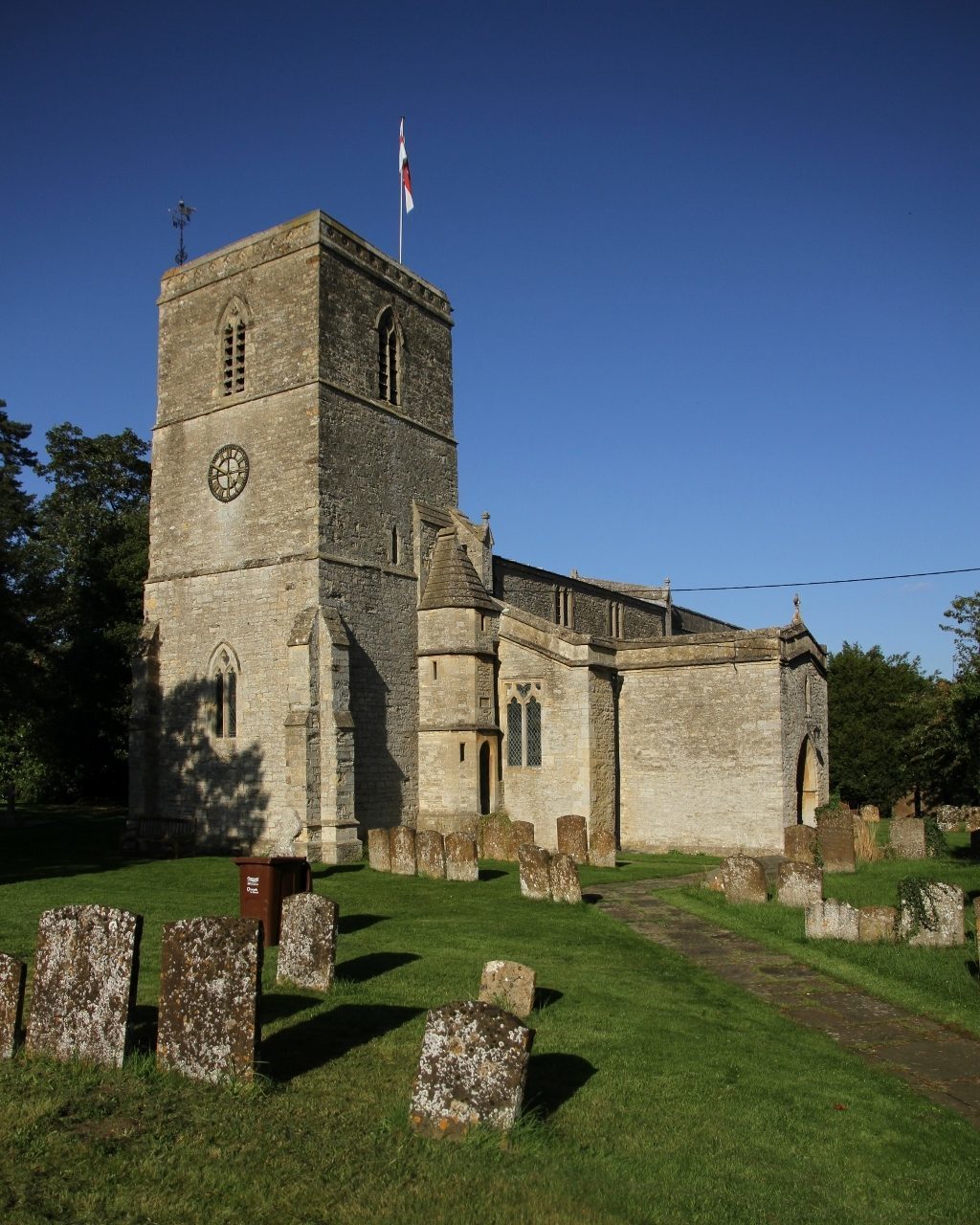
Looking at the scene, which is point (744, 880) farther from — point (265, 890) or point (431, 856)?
point (265, 890)

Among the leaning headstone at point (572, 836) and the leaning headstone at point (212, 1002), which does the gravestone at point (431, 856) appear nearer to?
the leaning headstone at point (572, 836)

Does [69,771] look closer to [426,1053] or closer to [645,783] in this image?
[645,783]

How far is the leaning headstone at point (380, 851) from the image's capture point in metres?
19.3

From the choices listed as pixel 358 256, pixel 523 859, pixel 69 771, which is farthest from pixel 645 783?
pixel 69 771

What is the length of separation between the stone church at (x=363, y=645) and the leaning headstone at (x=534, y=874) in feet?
22.0

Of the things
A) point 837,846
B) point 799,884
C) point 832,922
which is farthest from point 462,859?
point 837,846

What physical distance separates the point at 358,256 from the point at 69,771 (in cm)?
2161

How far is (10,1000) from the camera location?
277 inches

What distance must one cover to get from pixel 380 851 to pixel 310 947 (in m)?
10.2

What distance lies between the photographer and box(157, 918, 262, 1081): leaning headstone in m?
6.66

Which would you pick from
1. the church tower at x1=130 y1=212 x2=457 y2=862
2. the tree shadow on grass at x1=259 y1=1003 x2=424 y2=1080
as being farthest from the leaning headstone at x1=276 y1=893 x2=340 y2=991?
the church tower at x1=130 y1=212 x2=457 y2=862

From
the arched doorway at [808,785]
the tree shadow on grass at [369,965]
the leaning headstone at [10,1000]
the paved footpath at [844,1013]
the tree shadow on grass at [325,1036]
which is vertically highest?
the arched doorway at [808,785]

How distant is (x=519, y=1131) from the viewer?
6.07m

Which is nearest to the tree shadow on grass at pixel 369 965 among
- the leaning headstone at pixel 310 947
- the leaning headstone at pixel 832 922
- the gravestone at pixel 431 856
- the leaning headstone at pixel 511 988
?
the leaning headstone at pixel 310 947
